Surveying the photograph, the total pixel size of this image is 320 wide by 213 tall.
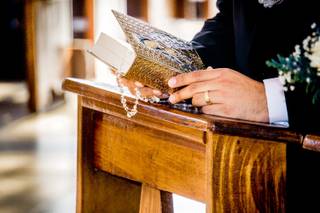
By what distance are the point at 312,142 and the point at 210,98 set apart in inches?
12.7

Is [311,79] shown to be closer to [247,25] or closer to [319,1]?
[319,1]

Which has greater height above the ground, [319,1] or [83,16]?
[319,1]

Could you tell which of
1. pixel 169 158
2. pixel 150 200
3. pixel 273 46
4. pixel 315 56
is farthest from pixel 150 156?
pixel 315 56

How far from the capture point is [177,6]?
850cm

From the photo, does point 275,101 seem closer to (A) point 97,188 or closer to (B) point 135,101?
(B) point 135,101

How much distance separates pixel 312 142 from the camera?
1129mm

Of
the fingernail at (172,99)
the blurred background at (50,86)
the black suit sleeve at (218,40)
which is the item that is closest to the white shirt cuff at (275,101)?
the fingernail at (172,99)

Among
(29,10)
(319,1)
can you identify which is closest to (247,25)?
(319,1)

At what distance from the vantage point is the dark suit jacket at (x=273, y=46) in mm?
1370

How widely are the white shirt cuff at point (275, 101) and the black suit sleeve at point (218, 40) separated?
1.55 feet

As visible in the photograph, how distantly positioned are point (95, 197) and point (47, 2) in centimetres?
510

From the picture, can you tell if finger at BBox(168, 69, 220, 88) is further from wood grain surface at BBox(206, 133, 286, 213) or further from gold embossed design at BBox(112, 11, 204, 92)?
wood grain surface at BBox(206, 133, 286, 213)

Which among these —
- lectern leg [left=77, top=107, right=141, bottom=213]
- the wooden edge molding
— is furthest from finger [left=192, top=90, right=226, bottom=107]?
lectern leg [left=77, top=107, right=141, bottom=213]

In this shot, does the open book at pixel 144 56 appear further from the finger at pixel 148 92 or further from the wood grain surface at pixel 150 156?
the wood grain surface at pixel 150 156
